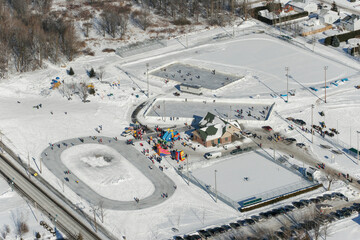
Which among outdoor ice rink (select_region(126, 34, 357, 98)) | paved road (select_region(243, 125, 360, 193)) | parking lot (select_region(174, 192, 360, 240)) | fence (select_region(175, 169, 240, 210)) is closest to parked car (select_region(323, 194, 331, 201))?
parking lot (select_region(174, 192, 360, 240))

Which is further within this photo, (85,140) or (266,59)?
(266,59)

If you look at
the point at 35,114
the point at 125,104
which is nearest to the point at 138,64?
the point at 125,104

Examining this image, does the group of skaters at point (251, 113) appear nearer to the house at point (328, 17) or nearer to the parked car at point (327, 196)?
the parked car at point (327, 196)

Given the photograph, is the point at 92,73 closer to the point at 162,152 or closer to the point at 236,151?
A: the point at 162,152

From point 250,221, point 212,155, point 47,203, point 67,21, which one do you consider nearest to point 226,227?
point 250,221

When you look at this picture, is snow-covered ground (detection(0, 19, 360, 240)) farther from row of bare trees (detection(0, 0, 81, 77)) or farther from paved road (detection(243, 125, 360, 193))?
row of bare trees (detection(0, 0, 81, 77))

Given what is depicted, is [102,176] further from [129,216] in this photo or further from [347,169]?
[347,169]

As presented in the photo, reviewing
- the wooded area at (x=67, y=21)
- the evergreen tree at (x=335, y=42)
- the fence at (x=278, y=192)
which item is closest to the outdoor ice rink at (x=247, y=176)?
the fence at (x=278, y=192)
